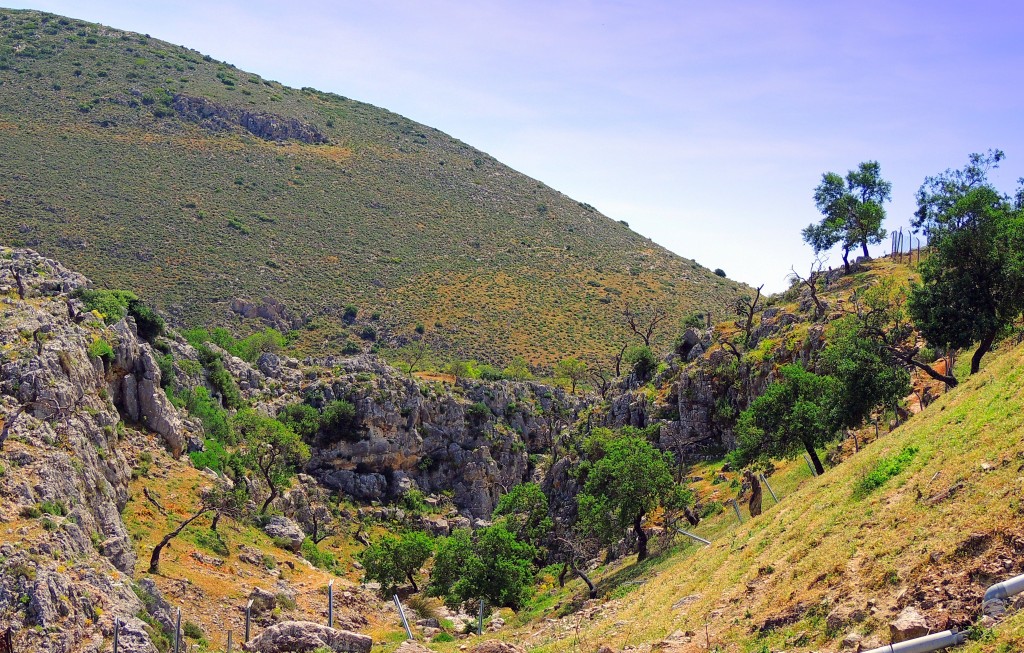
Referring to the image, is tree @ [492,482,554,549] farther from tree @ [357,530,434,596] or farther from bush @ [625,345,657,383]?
bush @ [625,345,657,383]

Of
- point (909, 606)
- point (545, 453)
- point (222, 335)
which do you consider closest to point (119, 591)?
point (909, 606)

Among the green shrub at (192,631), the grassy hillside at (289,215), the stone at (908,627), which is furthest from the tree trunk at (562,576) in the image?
the grassy hillside at (289,215)

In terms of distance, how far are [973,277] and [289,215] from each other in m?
80.8

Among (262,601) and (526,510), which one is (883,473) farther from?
(526,510)

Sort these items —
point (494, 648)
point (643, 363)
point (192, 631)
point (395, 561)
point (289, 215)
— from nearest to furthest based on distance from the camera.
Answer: point (494, 648), point (192, 631), point (395, 561), point (643, 363), point (289, 215)

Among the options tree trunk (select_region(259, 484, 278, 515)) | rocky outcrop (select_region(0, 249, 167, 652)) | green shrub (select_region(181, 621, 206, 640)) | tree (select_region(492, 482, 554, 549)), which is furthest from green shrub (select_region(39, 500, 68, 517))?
tree (select_region(492, 482, 554, 549))

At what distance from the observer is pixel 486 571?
37562 mm

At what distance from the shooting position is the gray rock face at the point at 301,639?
19094 millimetres

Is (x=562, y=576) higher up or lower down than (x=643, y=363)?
lower down

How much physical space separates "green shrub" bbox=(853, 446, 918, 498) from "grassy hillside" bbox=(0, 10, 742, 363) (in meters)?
65.7

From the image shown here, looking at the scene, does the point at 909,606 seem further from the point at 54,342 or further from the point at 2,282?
the point at 2,282

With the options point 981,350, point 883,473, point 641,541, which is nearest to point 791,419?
point 981,350

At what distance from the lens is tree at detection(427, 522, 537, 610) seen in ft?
122

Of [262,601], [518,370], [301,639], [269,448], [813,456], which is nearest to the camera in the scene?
[301,639]
